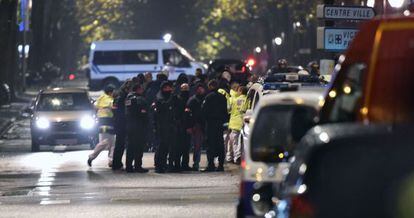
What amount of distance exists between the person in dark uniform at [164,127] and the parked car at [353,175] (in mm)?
17575

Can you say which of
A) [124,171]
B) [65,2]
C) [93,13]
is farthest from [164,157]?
[93,13]

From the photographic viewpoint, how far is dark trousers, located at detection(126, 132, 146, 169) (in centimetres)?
2519

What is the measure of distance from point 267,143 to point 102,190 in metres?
8.25

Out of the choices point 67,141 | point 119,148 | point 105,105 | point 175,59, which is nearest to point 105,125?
point 105,105

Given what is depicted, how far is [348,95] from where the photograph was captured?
10.2m

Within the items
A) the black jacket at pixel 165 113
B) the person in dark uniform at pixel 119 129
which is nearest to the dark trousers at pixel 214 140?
the black jacket at pixel 165 113

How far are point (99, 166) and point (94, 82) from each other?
3643 cm

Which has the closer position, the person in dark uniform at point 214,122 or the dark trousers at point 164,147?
the person in dark uniform at point 214,122

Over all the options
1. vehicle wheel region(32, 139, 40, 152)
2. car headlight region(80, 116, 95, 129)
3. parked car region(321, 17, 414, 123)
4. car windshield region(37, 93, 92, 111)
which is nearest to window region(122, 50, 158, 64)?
car windshield region(37, 93, 92, 111)

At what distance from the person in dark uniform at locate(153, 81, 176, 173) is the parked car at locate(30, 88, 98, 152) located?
6.59 metres

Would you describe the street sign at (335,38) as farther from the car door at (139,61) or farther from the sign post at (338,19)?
the car door at (139,61)

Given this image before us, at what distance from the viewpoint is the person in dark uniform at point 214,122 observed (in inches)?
981

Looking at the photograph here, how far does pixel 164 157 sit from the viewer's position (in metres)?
25.4

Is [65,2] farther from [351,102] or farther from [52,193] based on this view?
[351,102]
